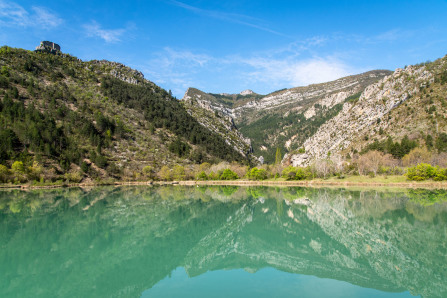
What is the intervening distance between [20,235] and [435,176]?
7419 centimetres

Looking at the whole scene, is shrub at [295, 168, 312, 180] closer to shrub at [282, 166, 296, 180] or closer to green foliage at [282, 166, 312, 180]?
green foliage at [282, 166, 312, 180]

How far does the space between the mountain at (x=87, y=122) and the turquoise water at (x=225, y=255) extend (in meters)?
59.3

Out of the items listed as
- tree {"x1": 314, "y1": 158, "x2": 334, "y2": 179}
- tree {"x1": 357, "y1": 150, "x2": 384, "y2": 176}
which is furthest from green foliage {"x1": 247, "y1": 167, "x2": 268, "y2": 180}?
tree {"x1": 357, "y1": 150, "x2": 384, "y2": 176}

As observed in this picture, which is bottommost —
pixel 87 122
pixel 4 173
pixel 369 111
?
pixel 4 173

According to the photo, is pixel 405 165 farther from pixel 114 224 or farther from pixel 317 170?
pixel 114 224

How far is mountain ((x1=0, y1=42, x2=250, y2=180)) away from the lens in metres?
79.4

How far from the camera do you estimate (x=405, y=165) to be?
79.9 metres

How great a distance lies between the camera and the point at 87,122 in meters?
95.9

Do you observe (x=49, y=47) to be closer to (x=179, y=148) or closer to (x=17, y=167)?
(x=179, y=148)

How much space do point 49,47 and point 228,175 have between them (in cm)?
11591

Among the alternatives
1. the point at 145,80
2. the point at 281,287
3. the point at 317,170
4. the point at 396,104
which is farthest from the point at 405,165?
the point at 145,80

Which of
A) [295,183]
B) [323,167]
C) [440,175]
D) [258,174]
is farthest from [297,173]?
[440,175]

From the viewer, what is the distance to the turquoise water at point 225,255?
10773 millimetres

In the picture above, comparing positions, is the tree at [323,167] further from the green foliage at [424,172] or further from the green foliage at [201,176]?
the green foliage at [201,176]
